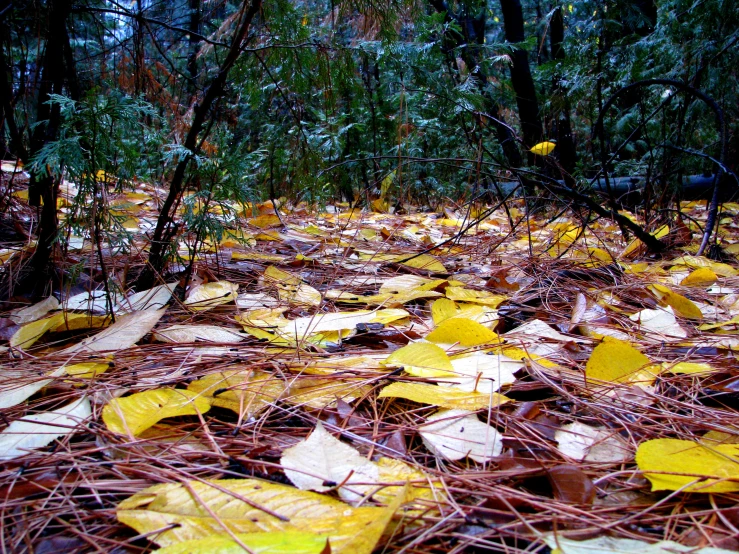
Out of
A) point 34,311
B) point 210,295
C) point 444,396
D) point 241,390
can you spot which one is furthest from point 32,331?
point 444,396

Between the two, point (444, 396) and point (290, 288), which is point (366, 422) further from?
point (290, 288)

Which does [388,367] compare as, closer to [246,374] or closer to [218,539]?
[246,374]

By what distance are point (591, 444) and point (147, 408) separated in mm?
715

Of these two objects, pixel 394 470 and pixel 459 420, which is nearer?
pixel 394 470

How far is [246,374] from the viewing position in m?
0.98

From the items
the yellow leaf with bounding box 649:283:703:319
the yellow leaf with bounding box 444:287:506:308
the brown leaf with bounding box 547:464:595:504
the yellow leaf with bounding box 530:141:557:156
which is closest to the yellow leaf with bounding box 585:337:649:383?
the brown leaf with bounding box 547:464:595:504

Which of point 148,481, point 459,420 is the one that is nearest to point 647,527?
point 459,420

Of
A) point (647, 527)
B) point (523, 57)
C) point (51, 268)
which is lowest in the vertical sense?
point (647, 527)

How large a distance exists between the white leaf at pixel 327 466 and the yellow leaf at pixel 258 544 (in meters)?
0.12

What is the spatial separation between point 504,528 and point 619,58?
3321mm

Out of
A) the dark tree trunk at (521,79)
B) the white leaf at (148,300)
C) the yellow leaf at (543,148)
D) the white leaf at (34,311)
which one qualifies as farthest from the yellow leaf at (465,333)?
the dark tree trunk at (521,79)

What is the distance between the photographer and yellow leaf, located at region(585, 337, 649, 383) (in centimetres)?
98

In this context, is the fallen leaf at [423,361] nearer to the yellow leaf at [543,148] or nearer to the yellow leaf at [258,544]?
the yellow leaf at [258,544]

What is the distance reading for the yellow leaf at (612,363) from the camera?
38.8 inches
